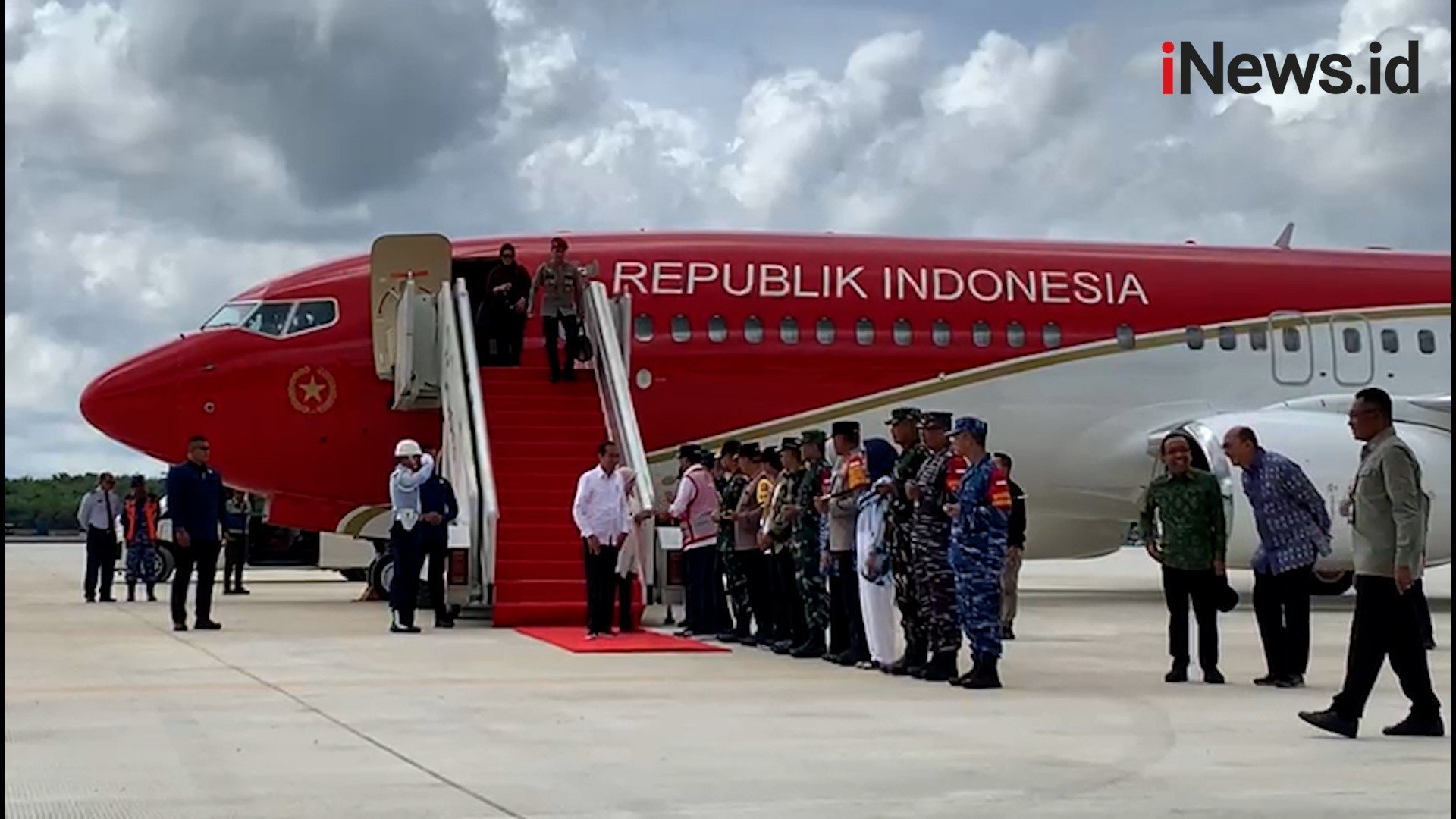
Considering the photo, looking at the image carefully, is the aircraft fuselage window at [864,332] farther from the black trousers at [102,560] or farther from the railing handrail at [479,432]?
the black trousers at [102,560]

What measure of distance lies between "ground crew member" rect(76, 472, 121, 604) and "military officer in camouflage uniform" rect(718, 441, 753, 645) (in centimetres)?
831

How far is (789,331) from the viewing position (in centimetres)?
1755

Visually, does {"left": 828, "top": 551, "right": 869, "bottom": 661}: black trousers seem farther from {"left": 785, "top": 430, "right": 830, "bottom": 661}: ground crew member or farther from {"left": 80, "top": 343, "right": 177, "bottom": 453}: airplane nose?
{"left": 80, "top": 343, "right": 177, "bottom": 453}: airplane nose

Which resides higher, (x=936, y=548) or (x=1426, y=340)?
(x=1426, y=340)

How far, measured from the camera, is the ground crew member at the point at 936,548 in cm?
1031

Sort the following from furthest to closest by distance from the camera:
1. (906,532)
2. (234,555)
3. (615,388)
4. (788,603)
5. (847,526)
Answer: (234,555) → (615,388) → (788,603) → (847,526) → (906,532)

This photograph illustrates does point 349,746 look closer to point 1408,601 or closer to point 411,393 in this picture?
point 1408,601

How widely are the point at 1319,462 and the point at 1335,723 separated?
9039 mm

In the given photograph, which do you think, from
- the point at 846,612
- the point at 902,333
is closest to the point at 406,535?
the point at 846,612

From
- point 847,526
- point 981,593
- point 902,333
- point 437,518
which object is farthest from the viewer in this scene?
point 902,333

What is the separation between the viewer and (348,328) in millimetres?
16969

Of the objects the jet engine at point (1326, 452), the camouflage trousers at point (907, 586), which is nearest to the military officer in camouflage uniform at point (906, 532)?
the camouflage trousers at point (907, 586)

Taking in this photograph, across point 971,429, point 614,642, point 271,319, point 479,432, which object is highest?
point 271,319

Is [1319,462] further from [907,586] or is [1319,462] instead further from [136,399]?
[136,399]
